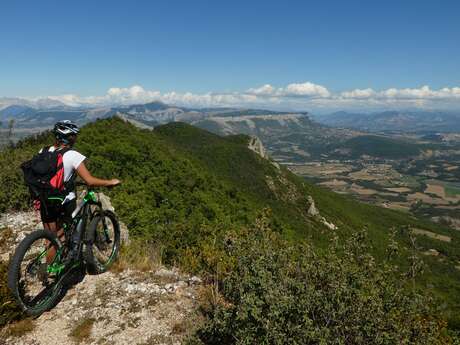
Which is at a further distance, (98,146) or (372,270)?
(98,146)

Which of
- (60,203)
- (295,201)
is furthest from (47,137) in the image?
(295,201)

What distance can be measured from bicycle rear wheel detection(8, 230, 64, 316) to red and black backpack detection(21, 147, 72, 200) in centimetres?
83

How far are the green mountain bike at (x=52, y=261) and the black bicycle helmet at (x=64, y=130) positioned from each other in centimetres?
141

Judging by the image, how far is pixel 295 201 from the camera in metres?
103

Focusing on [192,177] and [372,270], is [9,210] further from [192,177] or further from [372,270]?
[192,177]

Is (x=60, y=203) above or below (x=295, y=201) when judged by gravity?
above

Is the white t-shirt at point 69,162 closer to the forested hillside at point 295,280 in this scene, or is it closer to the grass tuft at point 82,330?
the grass tuft at point 82,330

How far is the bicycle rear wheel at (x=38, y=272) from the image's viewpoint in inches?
262

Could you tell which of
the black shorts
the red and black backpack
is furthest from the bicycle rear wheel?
the red and black backpack

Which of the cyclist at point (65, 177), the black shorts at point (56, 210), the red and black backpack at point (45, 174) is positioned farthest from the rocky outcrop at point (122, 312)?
the red and black backpack at point (45, 174)

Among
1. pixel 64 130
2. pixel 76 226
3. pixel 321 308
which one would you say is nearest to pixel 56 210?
pixel 76 226

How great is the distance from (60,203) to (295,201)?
98.9 m

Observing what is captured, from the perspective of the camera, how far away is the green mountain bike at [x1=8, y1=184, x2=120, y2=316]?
663cm

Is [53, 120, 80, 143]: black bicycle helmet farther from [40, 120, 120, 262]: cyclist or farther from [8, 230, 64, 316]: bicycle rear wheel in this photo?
[8, 230, 64, 316]: bicycle rear wheel
